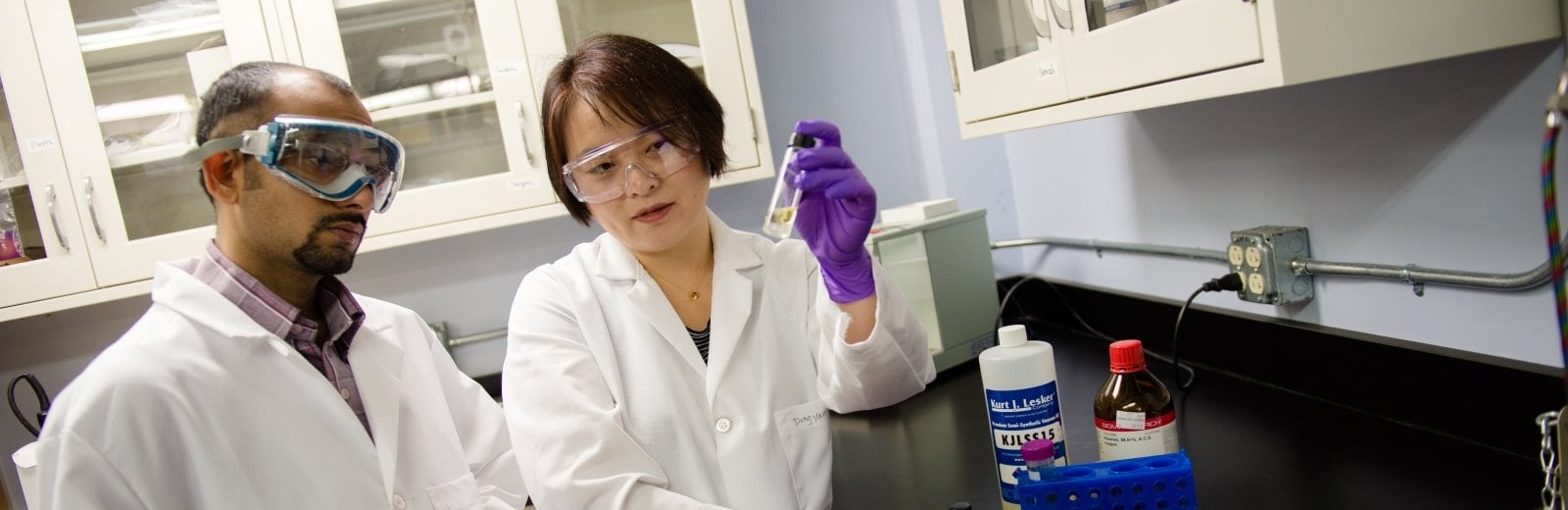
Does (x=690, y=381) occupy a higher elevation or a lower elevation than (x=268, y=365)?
lower

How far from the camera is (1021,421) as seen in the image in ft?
3.43

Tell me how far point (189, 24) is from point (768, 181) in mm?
1334

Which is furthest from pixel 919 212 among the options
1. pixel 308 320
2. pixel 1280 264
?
pixel 308 320

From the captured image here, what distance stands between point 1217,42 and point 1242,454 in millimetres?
580

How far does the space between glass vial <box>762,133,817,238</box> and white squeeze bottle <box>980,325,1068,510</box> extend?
30 cm

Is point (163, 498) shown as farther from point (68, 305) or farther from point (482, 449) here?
point (68, 305)

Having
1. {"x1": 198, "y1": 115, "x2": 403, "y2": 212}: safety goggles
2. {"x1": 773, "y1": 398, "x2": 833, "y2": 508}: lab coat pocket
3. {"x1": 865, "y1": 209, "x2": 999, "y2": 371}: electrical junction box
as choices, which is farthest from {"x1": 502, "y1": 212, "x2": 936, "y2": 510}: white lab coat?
{"x1": 865, "y1": 209, "x2": 999, "y2": 371}: electrical junction box

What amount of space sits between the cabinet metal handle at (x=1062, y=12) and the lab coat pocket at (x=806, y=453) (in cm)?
61

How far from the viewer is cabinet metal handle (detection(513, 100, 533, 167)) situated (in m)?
2.06

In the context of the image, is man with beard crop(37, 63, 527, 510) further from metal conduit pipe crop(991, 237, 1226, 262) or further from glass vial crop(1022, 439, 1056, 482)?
metal conduit pipe crop(991, 237, 1226, 262)

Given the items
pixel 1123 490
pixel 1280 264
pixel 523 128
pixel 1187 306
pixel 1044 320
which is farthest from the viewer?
pixel 1044 320

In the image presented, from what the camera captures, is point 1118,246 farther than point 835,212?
Yes

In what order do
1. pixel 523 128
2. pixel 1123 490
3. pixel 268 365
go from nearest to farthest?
pixel 1123 490
pixel 268 365
pixel 523 128

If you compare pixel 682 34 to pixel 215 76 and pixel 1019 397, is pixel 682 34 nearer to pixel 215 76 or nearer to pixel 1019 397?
pixel 215 76
